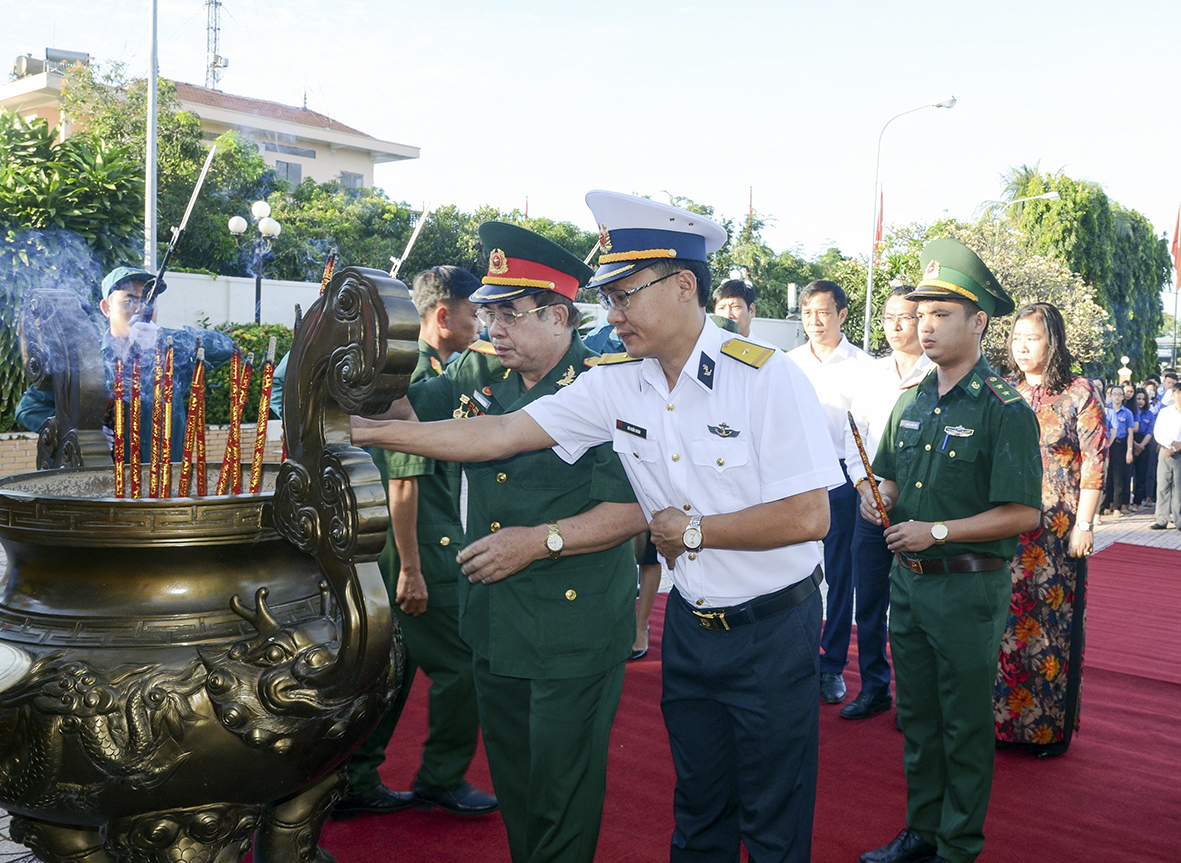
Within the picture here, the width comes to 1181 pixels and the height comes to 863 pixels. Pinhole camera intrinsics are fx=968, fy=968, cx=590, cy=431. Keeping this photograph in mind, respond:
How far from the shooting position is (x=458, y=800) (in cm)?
310

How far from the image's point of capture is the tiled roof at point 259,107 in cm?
3447

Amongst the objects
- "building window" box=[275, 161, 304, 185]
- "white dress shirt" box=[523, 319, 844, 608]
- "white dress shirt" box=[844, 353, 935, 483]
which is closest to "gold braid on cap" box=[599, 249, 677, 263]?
"white dress shirt" box=[523, 319, 844, 608]

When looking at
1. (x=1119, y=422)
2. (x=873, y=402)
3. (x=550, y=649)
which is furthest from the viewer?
(x=1119, y=422)

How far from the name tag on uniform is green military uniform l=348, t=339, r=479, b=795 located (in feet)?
3.14

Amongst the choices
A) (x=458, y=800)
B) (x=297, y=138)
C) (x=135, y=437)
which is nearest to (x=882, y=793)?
(x=458, y=800)

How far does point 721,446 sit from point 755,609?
357 mm

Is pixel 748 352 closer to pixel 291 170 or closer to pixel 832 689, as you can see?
pixel 832 689

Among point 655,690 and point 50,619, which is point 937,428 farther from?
point 50,619

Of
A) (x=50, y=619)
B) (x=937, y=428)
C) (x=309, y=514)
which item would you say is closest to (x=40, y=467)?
(x=50, y=619)

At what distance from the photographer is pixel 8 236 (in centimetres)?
386

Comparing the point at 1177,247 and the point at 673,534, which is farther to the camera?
the point at 1177,247

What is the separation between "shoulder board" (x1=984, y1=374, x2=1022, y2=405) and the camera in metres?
2.74

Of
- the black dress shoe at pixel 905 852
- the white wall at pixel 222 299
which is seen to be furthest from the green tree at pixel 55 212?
the white wall at pixel 222 299

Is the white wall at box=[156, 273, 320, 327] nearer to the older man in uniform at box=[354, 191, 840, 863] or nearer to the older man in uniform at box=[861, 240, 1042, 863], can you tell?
the older man in uniform at box=[861, 240, 1042, 863]
